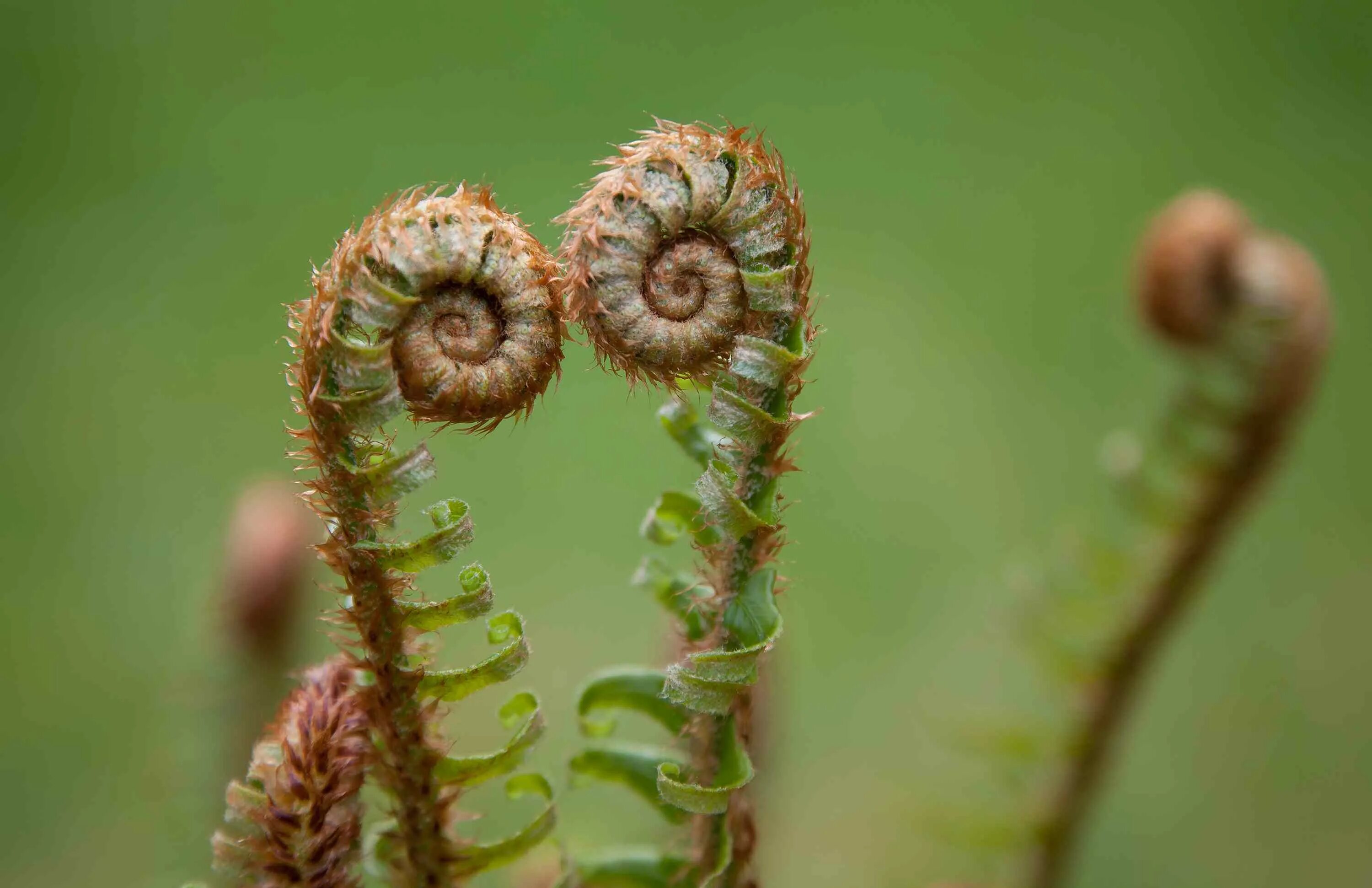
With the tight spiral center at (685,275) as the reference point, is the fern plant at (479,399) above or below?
below

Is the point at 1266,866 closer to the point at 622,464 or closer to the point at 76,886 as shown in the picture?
the point at 622,464

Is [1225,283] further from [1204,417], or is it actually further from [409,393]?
[409,393]

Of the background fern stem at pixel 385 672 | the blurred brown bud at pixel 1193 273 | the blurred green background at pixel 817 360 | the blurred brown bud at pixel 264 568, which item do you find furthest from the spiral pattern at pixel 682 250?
the blurred green background at pixel 817 360

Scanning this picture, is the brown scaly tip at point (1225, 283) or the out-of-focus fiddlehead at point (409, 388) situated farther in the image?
the brown scaly tip at point (1225, 283)

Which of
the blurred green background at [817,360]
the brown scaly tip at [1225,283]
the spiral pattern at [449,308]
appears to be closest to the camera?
the spiral pattern at [449,308]

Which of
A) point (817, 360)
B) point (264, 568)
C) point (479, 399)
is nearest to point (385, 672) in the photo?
point (479, 399)

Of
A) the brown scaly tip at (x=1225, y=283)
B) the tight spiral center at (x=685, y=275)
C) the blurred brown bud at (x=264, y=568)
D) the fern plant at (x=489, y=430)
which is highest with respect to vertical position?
the brown scaly tip at (x=1225, y=283)

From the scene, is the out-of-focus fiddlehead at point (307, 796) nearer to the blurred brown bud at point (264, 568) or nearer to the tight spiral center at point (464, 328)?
the tight spiral center at point (464, 328)
